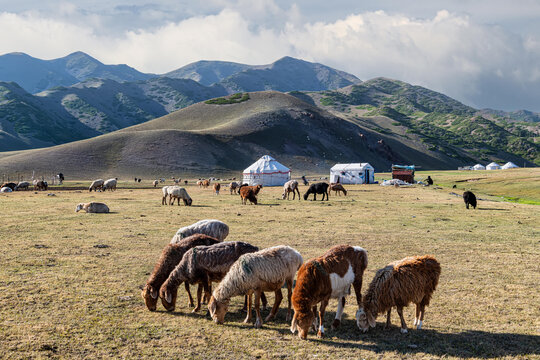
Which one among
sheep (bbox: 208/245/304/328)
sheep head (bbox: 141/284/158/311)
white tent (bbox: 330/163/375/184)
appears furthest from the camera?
white tent (bbox: 330/163/375/184)

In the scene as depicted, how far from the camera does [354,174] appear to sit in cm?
7556

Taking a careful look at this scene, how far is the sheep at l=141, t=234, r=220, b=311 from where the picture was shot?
10.2 metres

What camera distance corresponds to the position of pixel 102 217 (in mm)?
26469

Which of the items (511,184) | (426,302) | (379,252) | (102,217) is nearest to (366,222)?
(379,252)

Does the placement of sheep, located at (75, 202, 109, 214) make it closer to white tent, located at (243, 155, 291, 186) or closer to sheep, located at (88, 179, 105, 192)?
sheep, located at (88, 179, 105, 192)

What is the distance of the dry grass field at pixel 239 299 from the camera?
26.2ft

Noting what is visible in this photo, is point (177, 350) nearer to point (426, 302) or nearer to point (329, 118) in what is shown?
point (426, 302)

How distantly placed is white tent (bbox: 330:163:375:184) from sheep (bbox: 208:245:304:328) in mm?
66790

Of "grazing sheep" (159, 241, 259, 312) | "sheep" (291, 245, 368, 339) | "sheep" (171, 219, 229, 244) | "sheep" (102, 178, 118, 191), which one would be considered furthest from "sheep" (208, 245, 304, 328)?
"sheep" (102, 178, 118, 191)

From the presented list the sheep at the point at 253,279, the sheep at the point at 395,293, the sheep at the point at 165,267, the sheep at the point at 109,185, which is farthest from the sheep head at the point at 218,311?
the sheep at the point at 109,185

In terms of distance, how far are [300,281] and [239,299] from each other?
3495mm

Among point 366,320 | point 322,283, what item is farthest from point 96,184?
point 366,320

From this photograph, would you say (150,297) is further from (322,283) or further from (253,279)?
(322,283)

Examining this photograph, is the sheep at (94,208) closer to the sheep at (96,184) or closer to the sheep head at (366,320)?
the sheep head at (366,320)
